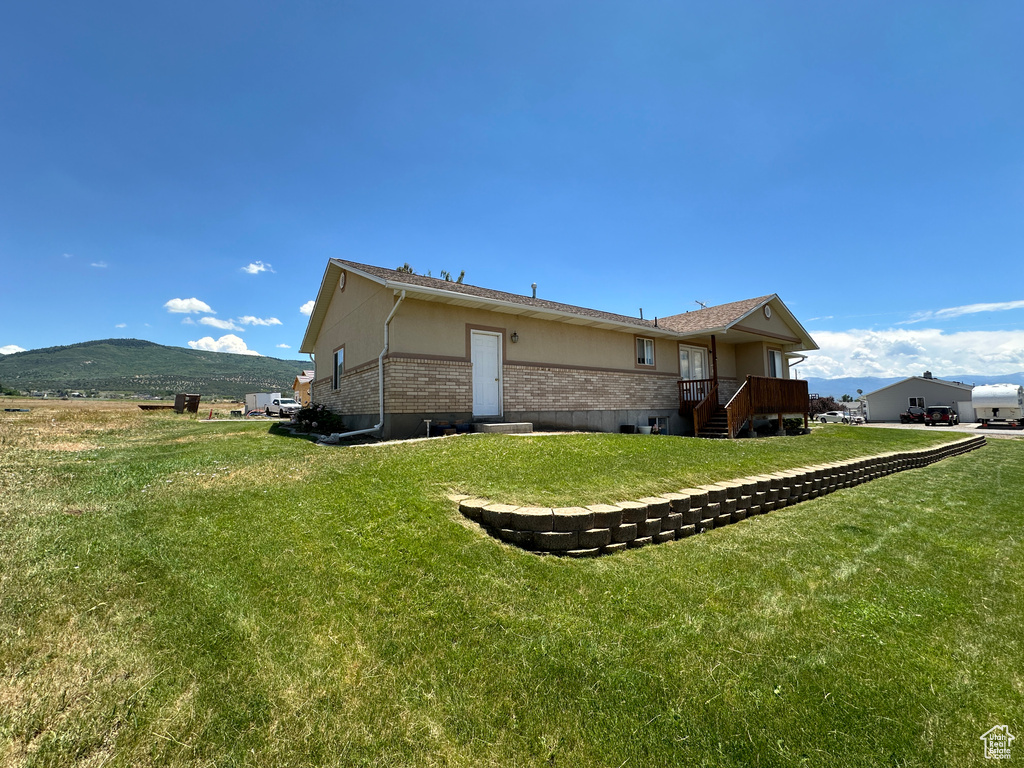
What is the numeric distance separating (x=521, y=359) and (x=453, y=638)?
9946mm

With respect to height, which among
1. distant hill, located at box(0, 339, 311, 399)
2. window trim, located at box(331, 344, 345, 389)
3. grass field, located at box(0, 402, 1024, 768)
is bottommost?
grass field, located at box(0, 402, 1024, 768)

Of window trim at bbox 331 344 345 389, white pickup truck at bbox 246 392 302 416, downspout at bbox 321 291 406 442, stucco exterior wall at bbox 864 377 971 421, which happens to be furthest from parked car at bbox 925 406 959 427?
white pickup truck at bbox 246 392 302 416

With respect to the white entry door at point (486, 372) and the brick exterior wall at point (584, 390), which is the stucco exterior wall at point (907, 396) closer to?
the brick exterior wall at point (584, 390)

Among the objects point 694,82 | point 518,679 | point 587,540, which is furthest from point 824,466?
point 694,82

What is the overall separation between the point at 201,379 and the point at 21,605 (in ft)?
334

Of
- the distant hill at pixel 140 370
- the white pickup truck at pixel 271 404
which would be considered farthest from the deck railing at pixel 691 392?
the distant hill at pixel 140 370

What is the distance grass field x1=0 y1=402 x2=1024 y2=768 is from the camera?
2.01 meters

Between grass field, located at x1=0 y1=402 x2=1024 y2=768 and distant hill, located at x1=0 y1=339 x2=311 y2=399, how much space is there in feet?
249

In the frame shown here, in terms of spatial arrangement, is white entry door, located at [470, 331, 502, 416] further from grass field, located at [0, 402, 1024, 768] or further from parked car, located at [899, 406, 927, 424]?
parked car, located at [899, 406, 927, 424]

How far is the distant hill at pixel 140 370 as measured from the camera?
255 feet

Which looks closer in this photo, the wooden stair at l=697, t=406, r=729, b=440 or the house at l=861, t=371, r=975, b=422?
the wooden stair at l=697, t=406, r=729, b=440

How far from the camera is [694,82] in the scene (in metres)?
10.6

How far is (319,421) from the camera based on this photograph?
14.2 m

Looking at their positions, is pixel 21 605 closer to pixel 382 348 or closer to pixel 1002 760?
pixel 1002 760
